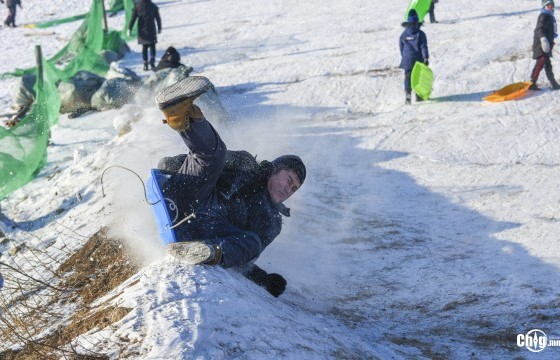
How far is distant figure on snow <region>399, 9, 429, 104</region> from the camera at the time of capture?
460 inches

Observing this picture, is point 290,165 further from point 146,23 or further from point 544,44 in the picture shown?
point 146,23

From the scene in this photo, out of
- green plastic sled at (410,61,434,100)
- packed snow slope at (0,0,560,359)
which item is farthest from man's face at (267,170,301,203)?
green plastic sled at (410,61,434,100)

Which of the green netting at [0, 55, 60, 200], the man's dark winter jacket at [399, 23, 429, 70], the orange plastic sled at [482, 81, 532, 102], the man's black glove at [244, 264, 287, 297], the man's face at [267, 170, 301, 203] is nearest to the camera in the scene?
the man's black glove at [244, 264, 287, 297]

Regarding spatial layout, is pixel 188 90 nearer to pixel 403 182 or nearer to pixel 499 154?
pixel 403 182

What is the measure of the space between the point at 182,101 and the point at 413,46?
725 centimetres

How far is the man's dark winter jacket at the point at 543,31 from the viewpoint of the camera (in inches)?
452

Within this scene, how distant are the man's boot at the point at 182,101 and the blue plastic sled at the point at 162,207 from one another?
1.64 ft

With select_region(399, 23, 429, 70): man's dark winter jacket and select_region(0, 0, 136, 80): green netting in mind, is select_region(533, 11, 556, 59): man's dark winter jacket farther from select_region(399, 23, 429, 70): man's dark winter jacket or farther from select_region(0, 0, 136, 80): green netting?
select_region(0, 0, 136, 80): green netting

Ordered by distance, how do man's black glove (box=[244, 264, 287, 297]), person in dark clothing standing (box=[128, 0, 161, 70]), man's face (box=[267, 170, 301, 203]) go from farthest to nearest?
person in dark clothing standing (box=[128, 0, 161, 70]), man's face (box=[267, 170, 301, 203]), man's black glove (box=[244, 264, 287, 297])

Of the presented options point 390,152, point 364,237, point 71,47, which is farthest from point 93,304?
point 71,47

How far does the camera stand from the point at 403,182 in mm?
9320

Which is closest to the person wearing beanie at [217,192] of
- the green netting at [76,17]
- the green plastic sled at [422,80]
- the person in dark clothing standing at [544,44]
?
the green plastic sled at [422,80]

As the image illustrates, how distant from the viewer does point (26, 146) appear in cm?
1048

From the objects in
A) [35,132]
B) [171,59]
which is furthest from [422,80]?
[35,132]
